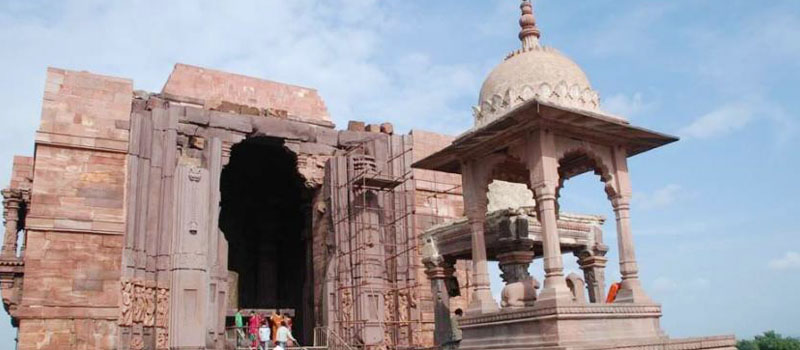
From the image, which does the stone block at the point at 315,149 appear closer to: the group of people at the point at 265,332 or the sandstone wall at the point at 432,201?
the sandstone wall at the point at 432,201

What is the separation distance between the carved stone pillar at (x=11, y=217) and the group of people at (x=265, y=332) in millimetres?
8792

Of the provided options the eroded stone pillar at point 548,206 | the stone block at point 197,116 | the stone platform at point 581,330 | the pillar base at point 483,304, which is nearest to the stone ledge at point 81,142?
the stone block at point 197,116

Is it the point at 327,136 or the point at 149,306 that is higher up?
the point at 327,136

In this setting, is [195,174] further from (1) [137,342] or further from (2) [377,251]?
(2) [377,251]

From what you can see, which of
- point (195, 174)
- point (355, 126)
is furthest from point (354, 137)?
point (195, 174)

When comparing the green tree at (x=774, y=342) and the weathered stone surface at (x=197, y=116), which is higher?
the weathered stone surface at (x=197, y=116)

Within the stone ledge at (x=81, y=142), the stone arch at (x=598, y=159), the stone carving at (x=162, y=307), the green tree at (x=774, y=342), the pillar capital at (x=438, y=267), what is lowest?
the green tree at (x=774, y=342)

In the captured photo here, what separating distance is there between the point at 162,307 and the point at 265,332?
7.95ft

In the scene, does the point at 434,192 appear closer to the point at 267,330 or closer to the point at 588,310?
the point at 267,330

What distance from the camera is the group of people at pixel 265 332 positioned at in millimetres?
15578

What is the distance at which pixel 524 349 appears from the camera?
8703mm

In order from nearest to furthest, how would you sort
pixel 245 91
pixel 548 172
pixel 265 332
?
pixel 548 172
pixel 265 332
pixel 245 91

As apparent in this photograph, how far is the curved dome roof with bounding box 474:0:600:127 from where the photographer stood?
31.6 ft

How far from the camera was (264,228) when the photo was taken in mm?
24922
